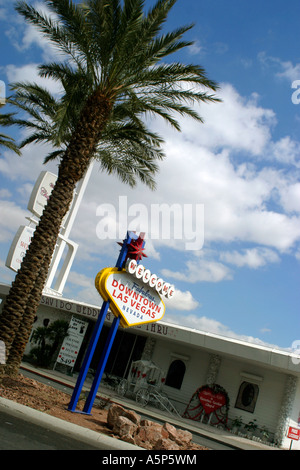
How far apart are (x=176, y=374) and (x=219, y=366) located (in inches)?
105

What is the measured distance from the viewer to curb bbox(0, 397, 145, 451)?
8.24m

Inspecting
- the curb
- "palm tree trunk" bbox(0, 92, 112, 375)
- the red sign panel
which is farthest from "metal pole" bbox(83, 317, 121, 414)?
the red sign panel

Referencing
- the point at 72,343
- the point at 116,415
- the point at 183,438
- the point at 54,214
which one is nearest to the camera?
the point at 183,438

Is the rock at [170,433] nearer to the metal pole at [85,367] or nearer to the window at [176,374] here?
the metal pole at [85,367]

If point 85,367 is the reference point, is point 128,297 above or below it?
above

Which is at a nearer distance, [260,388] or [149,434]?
[149,434]

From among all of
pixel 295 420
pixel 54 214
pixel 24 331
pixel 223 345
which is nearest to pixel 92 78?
pixel 54 214

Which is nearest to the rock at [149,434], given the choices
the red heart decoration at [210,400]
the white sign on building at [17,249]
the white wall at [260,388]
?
the white wall at [260,388]

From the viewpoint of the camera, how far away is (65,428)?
865 cm

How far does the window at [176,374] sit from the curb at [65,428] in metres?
14.8

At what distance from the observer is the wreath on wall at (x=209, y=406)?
20531 millimetres

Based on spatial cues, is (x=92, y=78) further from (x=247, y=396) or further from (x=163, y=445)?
(x=247, y=396)

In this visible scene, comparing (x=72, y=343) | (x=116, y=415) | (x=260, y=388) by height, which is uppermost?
(x=260, y=388)
